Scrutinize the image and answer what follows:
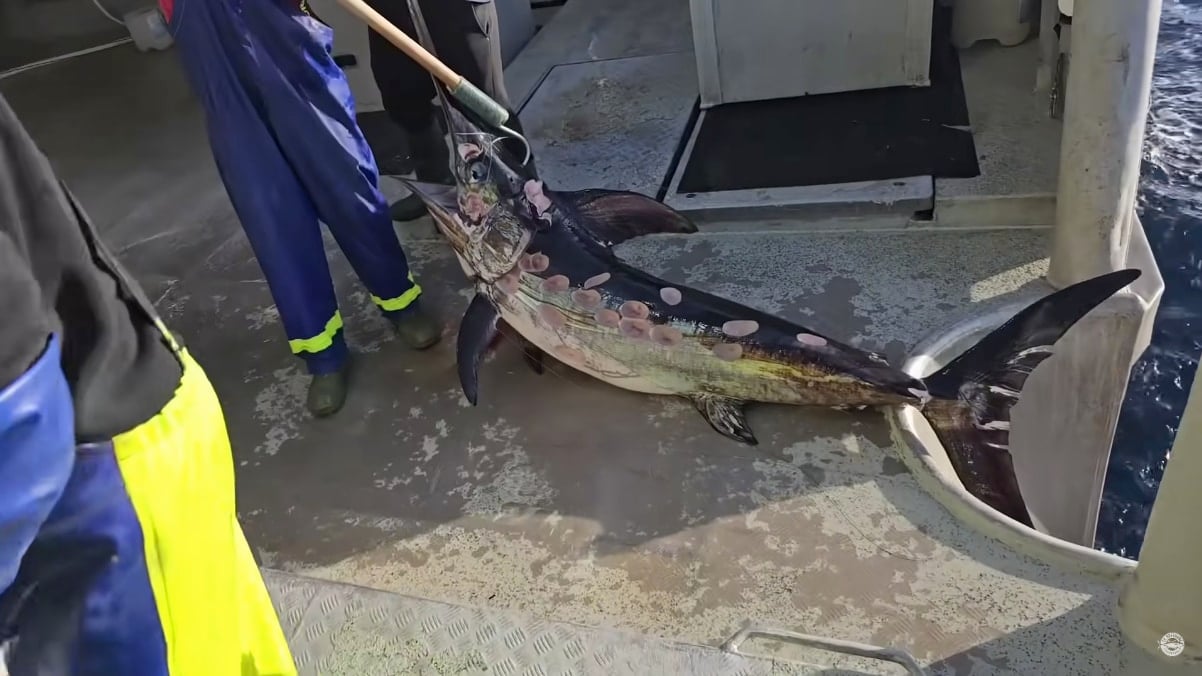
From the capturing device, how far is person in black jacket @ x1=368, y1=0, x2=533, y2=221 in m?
2.94

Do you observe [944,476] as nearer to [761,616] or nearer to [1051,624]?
[1051,624]

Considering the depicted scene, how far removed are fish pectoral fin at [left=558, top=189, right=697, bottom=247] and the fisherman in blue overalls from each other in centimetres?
64

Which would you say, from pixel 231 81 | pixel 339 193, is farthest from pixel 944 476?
pixel 231 81

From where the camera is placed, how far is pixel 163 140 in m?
5.46

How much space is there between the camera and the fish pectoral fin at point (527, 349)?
2.73 metres

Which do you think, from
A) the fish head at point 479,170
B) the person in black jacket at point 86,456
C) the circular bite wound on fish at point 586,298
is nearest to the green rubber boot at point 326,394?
the fish head at point 479,170

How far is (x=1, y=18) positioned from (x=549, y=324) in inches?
405

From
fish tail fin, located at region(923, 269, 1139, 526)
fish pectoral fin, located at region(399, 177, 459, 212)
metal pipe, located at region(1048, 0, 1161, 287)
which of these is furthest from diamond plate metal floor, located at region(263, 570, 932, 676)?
metal pipe, located at region(1048, 0, 1161, 287)

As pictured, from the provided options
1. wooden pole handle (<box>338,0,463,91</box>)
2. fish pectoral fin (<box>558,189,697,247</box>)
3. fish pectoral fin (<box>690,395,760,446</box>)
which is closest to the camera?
wooden pole handle (<box>338,0,463,91</box>)

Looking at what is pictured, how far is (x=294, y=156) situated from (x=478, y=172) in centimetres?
55

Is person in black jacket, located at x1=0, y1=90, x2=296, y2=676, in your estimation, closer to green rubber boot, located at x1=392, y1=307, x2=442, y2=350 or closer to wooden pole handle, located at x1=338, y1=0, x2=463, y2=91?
wooden pole handle, located at x1=338, y1=0, x2=463, y2=91

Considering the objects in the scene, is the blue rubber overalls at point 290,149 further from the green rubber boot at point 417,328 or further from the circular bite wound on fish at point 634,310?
the circular bite wound on fish at point 634,310

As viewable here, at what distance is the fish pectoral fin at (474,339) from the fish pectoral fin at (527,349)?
0.05 m

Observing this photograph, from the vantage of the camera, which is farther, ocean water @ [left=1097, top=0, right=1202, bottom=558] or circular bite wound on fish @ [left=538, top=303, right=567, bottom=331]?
ocean water @ [left=1097, top=0, right=1202, bottom=558]
